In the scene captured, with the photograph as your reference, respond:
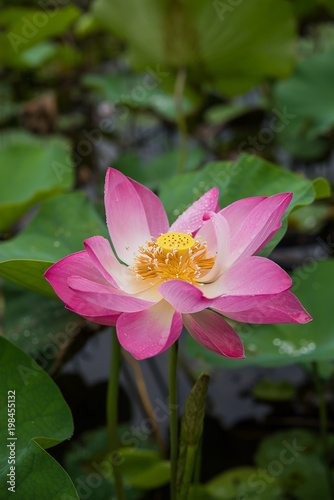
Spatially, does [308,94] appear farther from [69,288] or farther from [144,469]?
[69,288]

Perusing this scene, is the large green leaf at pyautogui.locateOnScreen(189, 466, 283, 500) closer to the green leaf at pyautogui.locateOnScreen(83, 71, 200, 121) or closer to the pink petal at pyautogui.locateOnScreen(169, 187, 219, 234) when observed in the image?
the pink petal at pyautogui.locateOnScreen(169, 187, 219, 234)

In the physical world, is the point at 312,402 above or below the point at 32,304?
below

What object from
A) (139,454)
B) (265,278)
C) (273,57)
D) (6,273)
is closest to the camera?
(265,278)

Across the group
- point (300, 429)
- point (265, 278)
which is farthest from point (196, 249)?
point (300, 429)

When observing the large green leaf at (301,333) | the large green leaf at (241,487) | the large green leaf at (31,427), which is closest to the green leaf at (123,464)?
the large green leaf at (241,487)

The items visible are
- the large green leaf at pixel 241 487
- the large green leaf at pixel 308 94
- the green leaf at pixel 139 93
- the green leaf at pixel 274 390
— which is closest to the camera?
the large green leaf at pixel 241 487

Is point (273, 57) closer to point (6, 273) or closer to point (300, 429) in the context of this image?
point (300, 429)

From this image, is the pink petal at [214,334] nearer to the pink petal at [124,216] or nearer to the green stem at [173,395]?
the green stem at [173,395]
